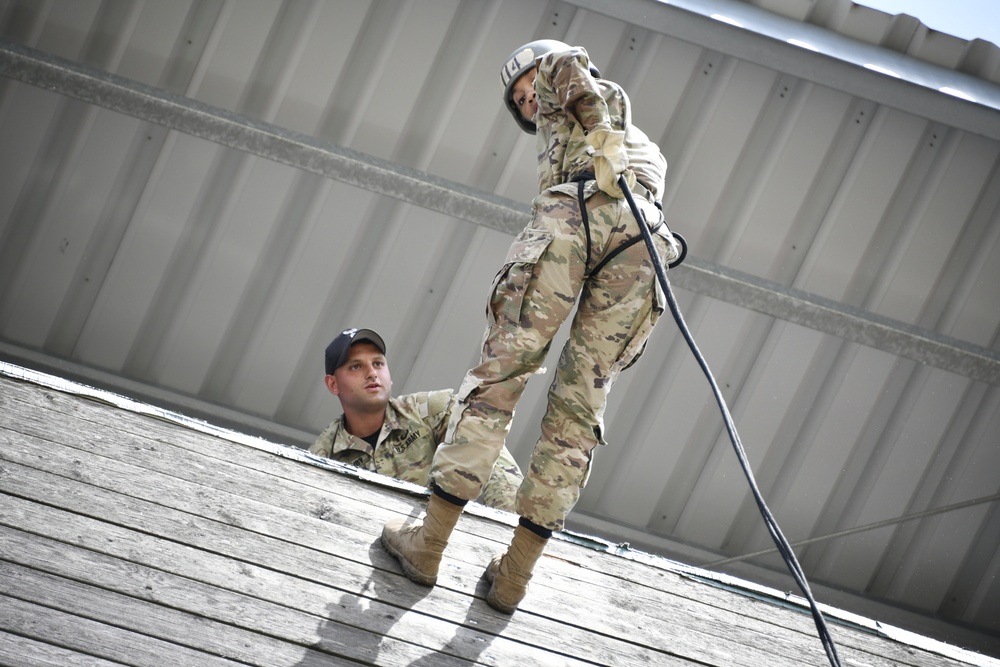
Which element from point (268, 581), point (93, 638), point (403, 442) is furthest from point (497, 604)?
point (403, 442)

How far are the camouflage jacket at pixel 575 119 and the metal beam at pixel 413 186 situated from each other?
5.95 feet

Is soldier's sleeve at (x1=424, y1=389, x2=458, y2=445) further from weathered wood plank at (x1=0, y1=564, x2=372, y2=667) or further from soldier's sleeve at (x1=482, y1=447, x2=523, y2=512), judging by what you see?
weathered wood plank at (x1=0, y1=564, x2=372, y2=667)

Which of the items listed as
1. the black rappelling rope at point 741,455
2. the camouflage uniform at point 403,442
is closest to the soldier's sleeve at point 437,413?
the camouflage uniform at point 403,442

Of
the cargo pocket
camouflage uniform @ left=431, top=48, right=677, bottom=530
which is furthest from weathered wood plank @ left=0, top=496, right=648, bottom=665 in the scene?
the cargo pocket

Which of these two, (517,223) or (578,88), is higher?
(578,88)

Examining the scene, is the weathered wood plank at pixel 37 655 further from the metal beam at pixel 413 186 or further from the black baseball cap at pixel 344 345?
the metal beam at pixel 413 186

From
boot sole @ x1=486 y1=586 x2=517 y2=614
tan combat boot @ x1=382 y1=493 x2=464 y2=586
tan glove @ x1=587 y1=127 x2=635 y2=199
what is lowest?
boot sole @ x1=486 y1=586 x2=517 y2=614

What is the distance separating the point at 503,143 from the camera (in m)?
4.00

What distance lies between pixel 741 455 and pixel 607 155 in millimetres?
709

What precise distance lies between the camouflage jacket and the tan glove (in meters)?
0.03

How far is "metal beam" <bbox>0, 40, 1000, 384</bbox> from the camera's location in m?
3.83

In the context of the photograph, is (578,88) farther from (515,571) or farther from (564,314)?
(515,571)

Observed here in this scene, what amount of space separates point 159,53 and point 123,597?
9.70ft

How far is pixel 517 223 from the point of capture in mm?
4004
